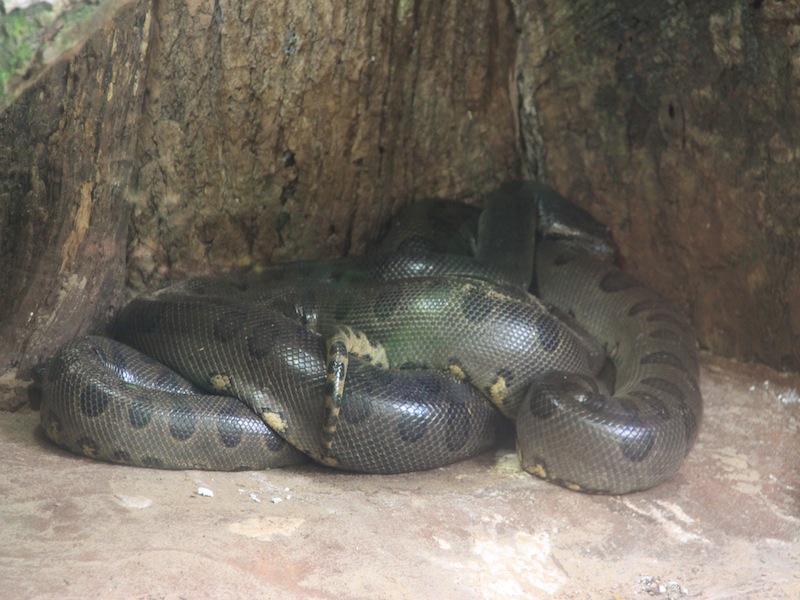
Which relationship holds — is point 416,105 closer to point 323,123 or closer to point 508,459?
point 323,123

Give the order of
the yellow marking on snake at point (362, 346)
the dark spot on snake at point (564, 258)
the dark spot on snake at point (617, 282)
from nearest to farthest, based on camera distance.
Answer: the yellow marking on snake at point (362, 346) → the dark spot on snake at point (617, 282) → the dark spot on snake at point (564, 258)

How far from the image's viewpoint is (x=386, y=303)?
6488mm

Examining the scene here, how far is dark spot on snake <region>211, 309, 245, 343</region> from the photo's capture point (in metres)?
5.96

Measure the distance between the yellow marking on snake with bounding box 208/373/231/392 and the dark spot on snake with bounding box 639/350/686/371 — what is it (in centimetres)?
313

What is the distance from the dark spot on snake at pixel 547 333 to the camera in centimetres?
628

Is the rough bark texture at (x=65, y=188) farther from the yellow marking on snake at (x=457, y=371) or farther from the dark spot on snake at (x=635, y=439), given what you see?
the dark spot on snake at (x=635, y=439)

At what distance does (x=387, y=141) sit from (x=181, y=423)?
307 centimetres

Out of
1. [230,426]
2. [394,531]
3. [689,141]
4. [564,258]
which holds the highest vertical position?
[689,141]

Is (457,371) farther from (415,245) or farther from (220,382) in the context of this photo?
(220,382)

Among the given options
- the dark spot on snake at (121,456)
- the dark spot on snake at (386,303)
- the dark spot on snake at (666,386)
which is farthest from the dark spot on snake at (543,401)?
the dark spot on snake at (121,456)

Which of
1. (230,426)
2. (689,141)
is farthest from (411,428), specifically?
(689,141)

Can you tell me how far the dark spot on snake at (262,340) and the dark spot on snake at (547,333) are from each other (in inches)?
73.0

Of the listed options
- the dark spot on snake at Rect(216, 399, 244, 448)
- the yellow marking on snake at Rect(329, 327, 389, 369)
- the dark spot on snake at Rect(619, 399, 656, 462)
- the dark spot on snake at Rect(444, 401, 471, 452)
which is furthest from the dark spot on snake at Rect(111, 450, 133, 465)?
the dark spot on snake at Rect(619, 399, 656, 462)

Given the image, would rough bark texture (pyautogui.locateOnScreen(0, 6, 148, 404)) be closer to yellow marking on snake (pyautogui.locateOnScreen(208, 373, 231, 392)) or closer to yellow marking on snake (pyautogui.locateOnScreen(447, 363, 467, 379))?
yellow marking on snake (pyautogui.locateOnScreen(208, 373, 231, 392))
